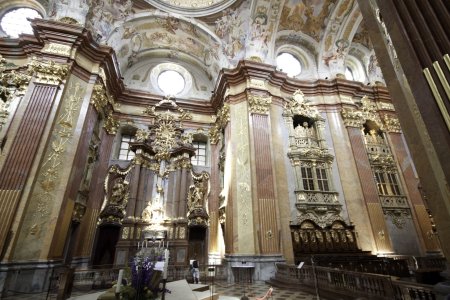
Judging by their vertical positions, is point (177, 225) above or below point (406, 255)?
above

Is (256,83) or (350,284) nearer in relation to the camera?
(350,284)

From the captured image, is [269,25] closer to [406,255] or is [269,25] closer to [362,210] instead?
[362,210]

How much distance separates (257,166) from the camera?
10.6m

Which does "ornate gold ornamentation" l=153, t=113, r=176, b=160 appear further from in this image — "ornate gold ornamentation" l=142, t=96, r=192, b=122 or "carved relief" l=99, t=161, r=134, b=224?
"carved relief" l=99, t=161, r=134, b=224

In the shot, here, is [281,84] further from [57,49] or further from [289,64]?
[57,49]

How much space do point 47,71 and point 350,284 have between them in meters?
12.3

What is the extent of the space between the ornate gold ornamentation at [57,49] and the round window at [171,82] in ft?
20.3

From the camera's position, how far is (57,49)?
1036 centimetres

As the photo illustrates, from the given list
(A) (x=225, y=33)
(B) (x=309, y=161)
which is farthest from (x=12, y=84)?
(B) (x=309, y=161)

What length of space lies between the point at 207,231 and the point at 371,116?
36.5 ft

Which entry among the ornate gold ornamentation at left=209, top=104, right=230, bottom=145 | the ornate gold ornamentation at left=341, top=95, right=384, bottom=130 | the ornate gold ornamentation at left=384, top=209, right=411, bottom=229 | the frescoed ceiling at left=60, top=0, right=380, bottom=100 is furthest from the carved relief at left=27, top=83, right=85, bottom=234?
the ornate gold ornamentation at left=384, top=209, right=411, bottom=229

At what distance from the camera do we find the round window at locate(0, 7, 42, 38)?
474 inches

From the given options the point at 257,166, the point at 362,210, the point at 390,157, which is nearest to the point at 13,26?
the point at 257,166

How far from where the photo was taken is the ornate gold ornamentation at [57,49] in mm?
10227
